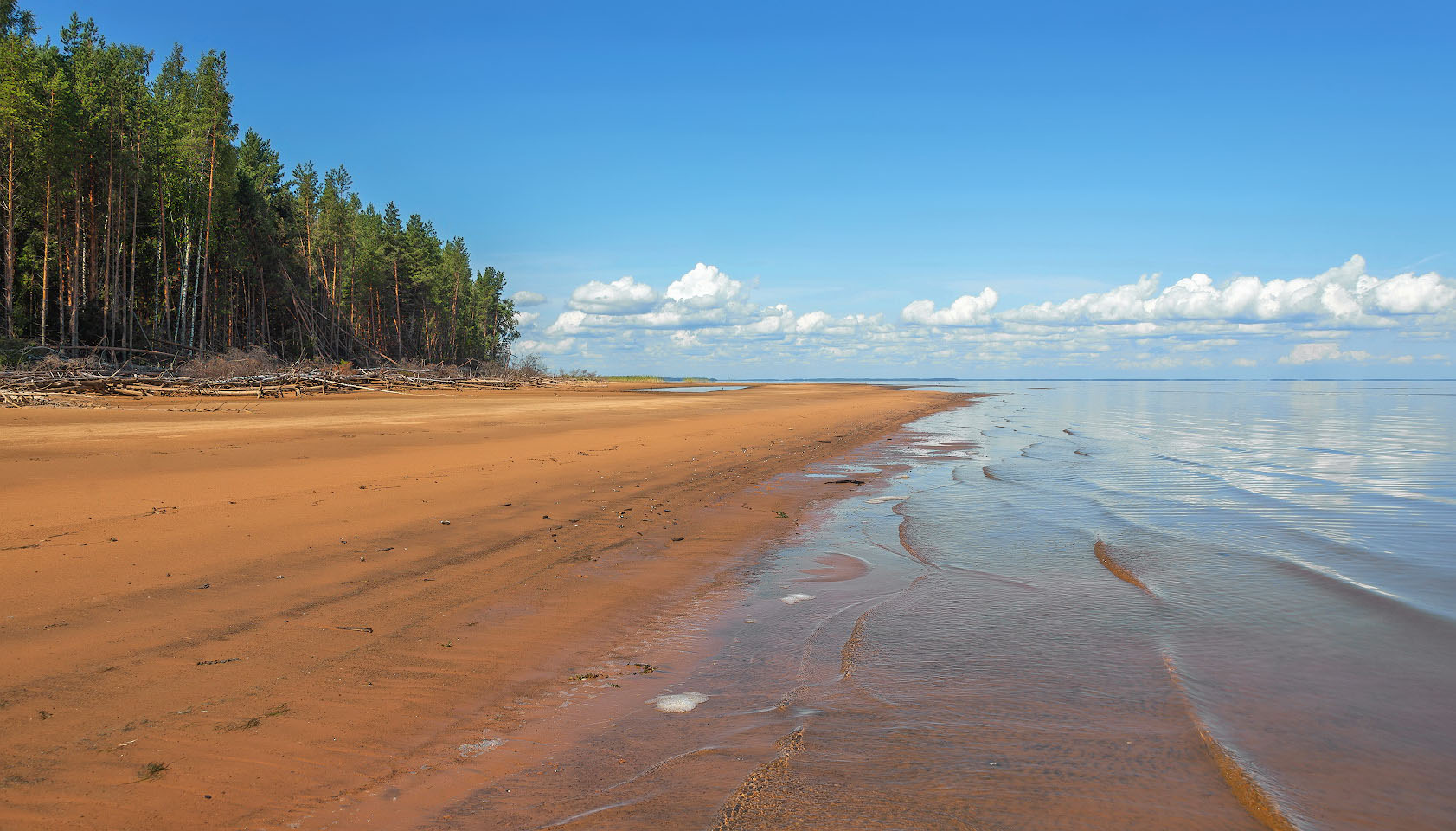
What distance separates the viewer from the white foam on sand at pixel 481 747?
135 inches

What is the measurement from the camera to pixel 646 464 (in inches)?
544

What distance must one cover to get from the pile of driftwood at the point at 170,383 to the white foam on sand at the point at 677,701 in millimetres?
23097

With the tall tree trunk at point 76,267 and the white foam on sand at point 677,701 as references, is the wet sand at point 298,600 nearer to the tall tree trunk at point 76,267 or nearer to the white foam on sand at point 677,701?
the white foam on sand at point 677,701

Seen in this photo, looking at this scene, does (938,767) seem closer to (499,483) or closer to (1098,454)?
(499,483)

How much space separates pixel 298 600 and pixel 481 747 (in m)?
2.70

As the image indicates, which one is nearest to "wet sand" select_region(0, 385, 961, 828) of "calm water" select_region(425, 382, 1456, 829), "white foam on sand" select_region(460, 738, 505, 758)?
"white foam on sand" select_region(460, 738, 505, 758)

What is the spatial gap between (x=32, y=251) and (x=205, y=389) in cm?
1641

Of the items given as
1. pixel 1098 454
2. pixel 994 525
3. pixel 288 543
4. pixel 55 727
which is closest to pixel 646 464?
pixel 994 525

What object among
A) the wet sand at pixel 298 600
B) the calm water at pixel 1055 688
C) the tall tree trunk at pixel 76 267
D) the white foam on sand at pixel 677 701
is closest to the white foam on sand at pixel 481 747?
the wet sand at pixel 298 600

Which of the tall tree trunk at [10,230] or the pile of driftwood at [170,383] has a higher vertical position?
the tall tree trunk at [10,230]

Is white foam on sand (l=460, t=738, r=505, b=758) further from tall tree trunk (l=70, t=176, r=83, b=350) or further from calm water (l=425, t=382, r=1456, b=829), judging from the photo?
tall tree trunk (l=70, t=176, r=83, b=350)

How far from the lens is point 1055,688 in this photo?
175 inches

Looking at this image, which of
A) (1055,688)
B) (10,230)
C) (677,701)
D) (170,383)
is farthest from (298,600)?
(10,230)

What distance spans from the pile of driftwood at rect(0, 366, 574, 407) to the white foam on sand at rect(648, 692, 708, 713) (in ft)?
75.8
